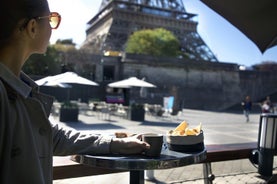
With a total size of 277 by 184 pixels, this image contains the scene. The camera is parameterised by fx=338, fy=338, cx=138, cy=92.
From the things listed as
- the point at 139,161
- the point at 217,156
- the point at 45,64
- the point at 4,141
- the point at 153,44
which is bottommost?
the point at 217,156

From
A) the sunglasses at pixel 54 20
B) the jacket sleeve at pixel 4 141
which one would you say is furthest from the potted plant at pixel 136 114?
the jacket sleeve at pixel 4 141

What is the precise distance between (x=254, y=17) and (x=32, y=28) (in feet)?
8.77

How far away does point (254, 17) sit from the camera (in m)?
3.27

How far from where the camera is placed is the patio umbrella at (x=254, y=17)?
2994 millimetres

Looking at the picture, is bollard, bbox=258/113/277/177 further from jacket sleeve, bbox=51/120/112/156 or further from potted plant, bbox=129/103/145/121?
potted plant, bbox=129/103/145/121

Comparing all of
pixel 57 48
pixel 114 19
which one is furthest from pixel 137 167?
pixel 114 19

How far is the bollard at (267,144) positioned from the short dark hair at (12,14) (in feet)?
10.0

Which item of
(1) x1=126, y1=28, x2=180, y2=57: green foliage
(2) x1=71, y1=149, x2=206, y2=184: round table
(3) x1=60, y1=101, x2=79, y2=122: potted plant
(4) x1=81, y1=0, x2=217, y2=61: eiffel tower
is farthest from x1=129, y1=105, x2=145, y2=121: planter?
(4) x1=81, y1=0, x2=217, y2=61: eiffel tower

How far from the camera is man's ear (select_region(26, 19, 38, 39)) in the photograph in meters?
1.08

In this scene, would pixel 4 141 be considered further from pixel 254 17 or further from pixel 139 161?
pixel 254 17

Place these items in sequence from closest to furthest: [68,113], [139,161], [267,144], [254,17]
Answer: [139,161]
[254,17]
[267,144]
[68,113]

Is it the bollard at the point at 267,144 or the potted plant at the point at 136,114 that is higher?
the bollard at the point at 267,144

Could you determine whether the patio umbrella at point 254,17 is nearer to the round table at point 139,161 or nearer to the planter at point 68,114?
the round table at point 139,161

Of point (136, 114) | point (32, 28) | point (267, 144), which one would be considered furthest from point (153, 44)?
point (32, 28)
